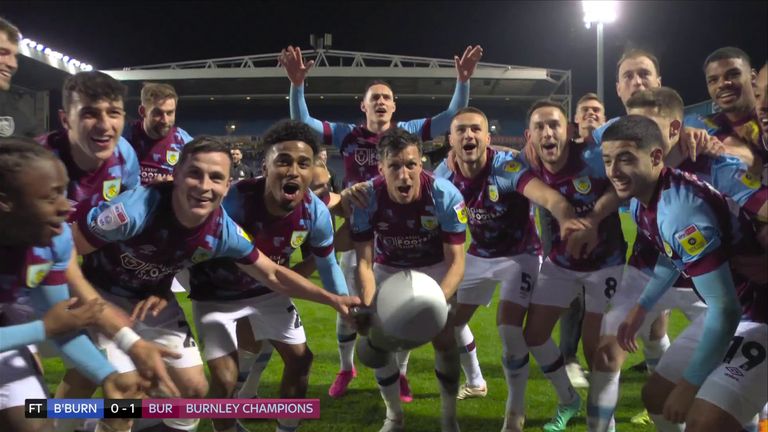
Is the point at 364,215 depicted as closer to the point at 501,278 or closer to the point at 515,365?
the point at 501,278

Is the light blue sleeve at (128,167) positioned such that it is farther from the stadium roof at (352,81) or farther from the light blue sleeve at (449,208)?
the stadium roof at (352,81)

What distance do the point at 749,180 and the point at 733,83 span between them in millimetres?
710

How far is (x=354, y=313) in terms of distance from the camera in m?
3.34

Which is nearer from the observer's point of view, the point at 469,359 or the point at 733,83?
the point at 733,83

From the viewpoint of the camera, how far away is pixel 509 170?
3764mm

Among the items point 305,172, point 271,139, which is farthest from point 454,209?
point 271,139

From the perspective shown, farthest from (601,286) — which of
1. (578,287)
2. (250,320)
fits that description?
(250,320)

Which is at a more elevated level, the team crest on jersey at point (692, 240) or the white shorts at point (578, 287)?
the team crest on jersey at point (692, 240)

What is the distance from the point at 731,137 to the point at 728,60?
420mm

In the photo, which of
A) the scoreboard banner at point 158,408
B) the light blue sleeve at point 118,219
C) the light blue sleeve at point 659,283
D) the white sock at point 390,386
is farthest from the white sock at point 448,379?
the light blue sleeve at point 118,219

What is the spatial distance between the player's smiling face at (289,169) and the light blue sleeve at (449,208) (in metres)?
0.82

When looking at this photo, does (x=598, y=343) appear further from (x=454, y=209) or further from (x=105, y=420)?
(x=105, y=420)

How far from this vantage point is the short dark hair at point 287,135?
314 centimetres

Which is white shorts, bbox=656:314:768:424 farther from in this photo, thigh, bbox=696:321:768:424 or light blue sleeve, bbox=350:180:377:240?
light blue sleeve, bbox=350:180:377:240
